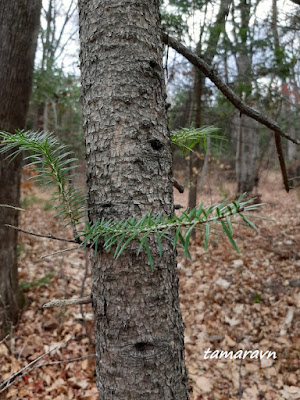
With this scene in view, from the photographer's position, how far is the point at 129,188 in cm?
77

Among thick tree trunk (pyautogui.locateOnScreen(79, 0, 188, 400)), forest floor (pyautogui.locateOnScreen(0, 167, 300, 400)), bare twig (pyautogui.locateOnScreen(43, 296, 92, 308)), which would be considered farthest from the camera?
forest floor (pyautogui.locateOnScreen(0, 167, 300, 400))

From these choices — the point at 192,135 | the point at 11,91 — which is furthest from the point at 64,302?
the point at 11,91

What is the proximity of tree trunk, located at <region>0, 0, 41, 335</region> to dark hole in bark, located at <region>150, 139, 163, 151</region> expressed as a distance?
2.33 meters

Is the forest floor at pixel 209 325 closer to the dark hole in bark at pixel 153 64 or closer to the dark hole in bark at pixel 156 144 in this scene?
the dark hole in bark at pixel 156 144

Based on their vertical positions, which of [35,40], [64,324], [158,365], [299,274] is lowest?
[64,324]

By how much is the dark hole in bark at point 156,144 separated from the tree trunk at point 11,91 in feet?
A: 7.65

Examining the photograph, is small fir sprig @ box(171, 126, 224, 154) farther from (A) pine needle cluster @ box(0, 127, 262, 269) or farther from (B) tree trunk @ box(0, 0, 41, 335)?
(B) tree trunk @ box(0, 0, 41, 335)

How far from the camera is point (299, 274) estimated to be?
3945mm

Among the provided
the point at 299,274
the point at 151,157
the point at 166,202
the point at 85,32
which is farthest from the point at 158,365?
the point at 299,274

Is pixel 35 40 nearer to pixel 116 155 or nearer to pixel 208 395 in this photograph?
pixel 116 155

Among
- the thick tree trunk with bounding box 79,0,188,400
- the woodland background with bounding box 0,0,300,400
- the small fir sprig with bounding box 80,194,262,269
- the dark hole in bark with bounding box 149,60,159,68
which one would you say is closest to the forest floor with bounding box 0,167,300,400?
the woodland background with bounding box 0,0,300,400

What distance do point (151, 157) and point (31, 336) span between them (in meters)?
3.00

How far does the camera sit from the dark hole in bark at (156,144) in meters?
0.80

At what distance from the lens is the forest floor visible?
259cm
